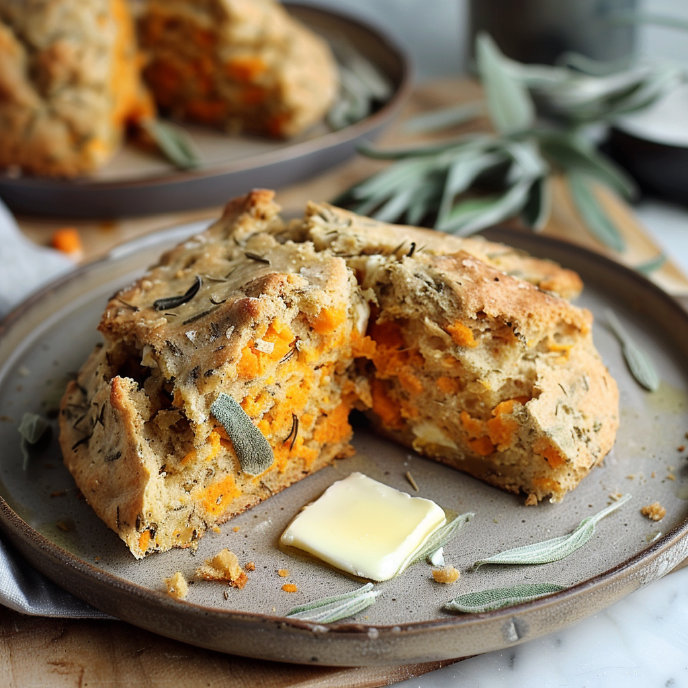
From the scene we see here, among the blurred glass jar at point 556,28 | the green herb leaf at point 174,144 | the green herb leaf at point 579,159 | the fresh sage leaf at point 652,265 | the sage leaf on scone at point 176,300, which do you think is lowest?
the green herb leaf at point 174,144

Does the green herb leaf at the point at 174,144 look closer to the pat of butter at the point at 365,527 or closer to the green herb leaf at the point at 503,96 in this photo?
the green herb leaf at the point at 503,96

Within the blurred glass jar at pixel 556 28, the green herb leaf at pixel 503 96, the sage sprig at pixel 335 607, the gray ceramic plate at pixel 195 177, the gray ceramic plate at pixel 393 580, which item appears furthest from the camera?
the blurred glass jar at pixel 556 28

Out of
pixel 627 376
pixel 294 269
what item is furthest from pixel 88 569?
pixel 627 376

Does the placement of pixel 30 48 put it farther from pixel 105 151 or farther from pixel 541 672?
pixel 541 672

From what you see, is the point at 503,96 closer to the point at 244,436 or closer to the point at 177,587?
the point at 244,436

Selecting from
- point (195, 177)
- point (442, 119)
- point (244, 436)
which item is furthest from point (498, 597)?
point (442, 119)

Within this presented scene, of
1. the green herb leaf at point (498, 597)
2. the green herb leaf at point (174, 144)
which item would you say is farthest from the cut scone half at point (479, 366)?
the green herb leaf at point (174, 144)
